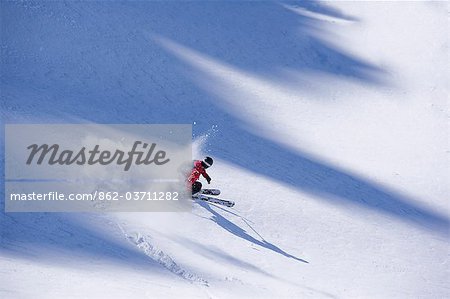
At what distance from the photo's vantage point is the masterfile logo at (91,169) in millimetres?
12508

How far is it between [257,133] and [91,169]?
22.8 feet

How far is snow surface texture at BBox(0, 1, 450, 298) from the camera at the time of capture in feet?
36.4

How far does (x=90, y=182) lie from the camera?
1342 centimetres

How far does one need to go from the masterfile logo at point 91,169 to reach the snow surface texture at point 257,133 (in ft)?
1.89

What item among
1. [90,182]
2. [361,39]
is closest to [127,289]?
[90,182]

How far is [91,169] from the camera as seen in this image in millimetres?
14008

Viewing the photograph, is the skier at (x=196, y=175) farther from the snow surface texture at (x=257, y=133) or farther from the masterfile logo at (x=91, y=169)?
the snow surface texture at (x=257, y=133)

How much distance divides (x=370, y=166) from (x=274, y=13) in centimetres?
1363

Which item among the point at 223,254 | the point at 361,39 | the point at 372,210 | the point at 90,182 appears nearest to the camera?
the point at 223,254

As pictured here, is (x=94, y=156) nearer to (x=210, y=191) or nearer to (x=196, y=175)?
(x=196, y=175)

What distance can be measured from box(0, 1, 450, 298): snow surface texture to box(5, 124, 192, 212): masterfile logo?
576 millimetres

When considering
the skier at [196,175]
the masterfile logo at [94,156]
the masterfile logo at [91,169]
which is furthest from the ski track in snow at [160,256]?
the masterfile logo at [94,156]

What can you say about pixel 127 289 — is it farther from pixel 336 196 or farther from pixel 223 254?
pixel 336 196

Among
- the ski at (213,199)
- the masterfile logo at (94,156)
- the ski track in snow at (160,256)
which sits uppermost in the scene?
the masterfile logo at (94,156)
